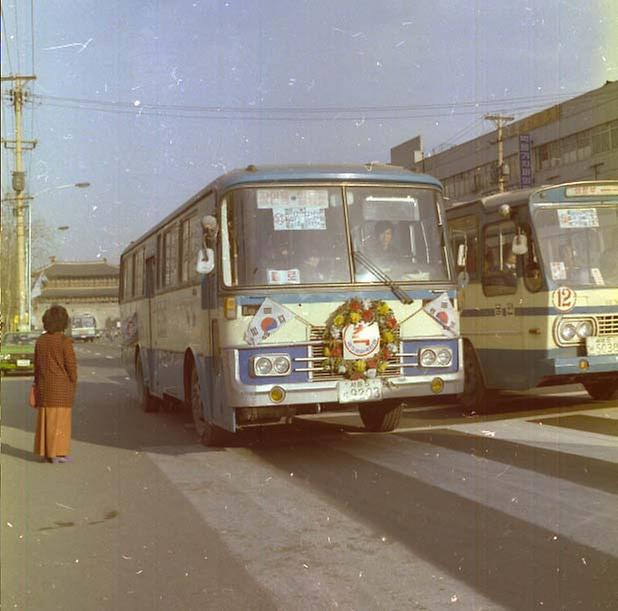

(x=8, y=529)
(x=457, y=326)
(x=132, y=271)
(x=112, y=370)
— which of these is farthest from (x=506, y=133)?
(x=8, y=529)

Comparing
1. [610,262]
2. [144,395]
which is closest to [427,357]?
[610,262]

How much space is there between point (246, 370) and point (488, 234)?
521 cm

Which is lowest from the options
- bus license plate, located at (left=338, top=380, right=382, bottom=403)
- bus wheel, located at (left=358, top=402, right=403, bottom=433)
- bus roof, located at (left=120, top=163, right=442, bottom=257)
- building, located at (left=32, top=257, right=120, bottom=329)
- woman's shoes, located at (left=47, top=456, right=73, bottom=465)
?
woman's shoes, located at (left=47, top=456, right=73, bottom=465)

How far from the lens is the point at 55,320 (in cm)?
953

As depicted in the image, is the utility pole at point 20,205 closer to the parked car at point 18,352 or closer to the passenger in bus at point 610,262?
the parked car at point 18,352

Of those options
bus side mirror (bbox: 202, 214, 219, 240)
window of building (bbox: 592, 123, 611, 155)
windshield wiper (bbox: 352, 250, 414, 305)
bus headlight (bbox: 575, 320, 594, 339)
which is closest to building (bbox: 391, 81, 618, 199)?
window of building (bbox: 592, 123, 611, 155)

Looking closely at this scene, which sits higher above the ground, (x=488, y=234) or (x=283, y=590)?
(x=488, y=234)

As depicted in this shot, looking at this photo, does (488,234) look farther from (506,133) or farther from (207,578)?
(506,133)

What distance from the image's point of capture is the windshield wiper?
9.19m

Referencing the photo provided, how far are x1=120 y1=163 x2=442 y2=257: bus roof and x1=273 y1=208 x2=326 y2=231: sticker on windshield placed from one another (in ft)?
1.08

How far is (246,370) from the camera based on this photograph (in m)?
8.82

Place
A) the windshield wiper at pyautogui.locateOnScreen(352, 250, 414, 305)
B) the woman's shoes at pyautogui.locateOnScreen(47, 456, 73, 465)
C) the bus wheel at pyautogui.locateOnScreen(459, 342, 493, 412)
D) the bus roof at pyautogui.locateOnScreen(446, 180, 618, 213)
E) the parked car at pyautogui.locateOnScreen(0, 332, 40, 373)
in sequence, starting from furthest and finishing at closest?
1. the parked car at pyautogui.locateOnScreen(0, 332, 40, 373)
2. the bus wheel at pyautogui.locateOnScreen(459, 342, 493, 412)
3. the bus roof at pyautogui.locateOnScreen(446, 180, 618, 213)
4. the woman's shoes at pyautogui.locateOnScreen(47, 456, 73, 465)
5. the windshield wiper at pyautogui.locateOnScreen(352, 250, 414, 305)

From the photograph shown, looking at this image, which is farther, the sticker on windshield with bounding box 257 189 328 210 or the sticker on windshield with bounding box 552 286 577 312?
the sticker on windshield with bounding box 552 286 577 312

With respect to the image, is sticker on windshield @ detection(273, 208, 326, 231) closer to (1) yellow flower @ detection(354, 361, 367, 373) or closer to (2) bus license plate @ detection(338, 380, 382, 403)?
(1) yellow flower @ detection(354, 361, 367, 373)
